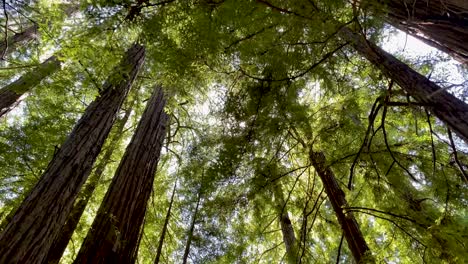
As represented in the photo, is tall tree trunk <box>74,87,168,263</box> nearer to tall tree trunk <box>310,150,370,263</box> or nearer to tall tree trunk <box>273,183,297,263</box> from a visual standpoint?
tall tree trunk <box>273,183,297,263</box>

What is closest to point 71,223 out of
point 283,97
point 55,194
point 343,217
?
point 55,194

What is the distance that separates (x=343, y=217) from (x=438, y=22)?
5.87ft

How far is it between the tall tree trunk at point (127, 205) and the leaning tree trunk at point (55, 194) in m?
0.31

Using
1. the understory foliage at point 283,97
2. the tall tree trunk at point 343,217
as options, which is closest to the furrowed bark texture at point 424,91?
the understory foliage at point 283,97

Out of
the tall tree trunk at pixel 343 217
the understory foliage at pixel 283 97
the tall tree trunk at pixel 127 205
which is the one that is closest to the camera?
the understory foliage at pixel 283 97

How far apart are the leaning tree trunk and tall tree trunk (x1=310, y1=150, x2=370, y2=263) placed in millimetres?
2092

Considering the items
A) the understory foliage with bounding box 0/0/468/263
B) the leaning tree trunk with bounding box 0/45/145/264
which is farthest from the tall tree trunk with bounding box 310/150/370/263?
the leaning tree trunk with bounding box 0/45/145/264

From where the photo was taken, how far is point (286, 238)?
421cm

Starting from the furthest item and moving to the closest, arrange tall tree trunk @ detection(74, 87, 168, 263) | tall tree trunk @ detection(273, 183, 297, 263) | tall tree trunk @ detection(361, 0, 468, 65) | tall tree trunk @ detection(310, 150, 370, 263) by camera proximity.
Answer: tall tree trunk @ detection(273, 183, 297, 263)
tall tree trunk @ detection(310, 150, 370, 263)
tall tree trunk @ detection(74, 87, 168, 263)
tall tree trunk @ detection(361, 0, 468, 65)

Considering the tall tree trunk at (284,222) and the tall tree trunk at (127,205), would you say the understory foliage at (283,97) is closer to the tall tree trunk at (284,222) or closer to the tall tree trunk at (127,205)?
the tall tree trunk at (284,222)

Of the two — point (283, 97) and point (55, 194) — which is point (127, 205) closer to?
point (55, 194)

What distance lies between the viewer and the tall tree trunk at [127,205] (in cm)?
250

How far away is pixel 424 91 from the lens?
5.35 feet

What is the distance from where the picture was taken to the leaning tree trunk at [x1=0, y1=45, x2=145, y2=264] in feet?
6.60
